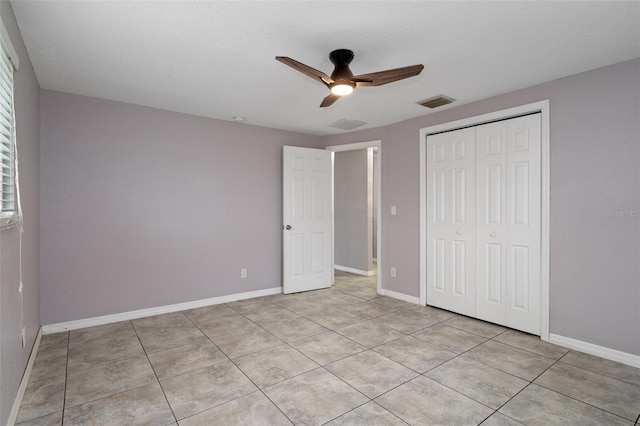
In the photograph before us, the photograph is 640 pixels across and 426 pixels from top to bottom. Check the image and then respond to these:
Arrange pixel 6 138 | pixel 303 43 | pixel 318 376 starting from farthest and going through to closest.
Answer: pixel 318 376, pixel 303 43, pixel 6 138

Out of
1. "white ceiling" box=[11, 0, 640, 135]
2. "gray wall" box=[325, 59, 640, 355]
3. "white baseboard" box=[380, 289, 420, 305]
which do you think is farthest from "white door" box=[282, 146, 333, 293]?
"gray wall" box=[325, 59, 640, 355]

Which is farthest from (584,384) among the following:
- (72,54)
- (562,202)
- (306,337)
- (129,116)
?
(129,116)

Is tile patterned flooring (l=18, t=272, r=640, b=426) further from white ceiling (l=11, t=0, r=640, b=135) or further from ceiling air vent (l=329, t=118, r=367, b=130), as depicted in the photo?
ceiling air vent (l=329, t=118, r=367, b=130)

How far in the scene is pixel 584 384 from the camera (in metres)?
2.30

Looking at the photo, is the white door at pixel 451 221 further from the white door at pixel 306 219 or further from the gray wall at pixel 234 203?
the white door at pixel 306 219

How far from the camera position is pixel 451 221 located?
3879 mm

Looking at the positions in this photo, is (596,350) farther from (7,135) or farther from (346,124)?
(7,135)

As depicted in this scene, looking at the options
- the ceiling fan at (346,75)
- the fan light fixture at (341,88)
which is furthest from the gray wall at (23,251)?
the fan light fixture at (341,88)

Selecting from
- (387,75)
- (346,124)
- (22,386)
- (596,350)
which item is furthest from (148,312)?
(596,350)

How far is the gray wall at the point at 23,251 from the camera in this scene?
5.87 ft

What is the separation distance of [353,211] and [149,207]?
3.69 m

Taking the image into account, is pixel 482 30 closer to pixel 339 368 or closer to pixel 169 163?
pixel 339 368

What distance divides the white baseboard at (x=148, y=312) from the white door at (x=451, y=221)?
230 cm

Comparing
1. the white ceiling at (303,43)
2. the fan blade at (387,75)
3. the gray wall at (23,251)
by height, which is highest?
the white ceiling at (303,43)
